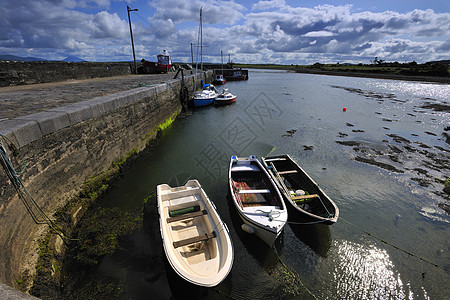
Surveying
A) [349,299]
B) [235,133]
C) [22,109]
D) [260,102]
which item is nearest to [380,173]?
[349,299]

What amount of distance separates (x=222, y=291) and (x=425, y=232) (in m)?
7.28

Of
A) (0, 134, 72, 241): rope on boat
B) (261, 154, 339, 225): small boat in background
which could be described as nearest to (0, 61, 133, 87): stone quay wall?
(0, 134, 72, 241): rope on boat

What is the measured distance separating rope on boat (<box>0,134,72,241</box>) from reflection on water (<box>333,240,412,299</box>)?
7.48 metres

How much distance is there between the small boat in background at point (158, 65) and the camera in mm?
29344

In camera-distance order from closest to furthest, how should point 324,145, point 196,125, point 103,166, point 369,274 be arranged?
point 369,274, point 103,166, point 324,145, point 196,125

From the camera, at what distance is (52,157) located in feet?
18.7

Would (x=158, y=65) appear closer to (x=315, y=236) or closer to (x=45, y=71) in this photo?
(x=45, y=71)

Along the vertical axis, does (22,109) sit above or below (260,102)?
above

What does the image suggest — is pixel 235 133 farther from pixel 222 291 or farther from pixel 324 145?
pixel 222 291

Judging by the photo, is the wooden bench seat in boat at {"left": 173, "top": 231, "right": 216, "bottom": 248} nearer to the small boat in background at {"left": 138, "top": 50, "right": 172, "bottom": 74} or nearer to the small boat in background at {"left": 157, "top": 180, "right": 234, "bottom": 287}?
the small boat in background at {"left": 157, "top": 180, "right": 234, "bottom": 287}

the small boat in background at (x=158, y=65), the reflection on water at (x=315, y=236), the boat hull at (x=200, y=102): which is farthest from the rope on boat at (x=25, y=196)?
the small boat in background at (x=158, y=65)

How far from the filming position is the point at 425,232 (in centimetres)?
703

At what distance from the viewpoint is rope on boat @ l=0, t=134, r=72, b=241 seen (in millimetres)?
4160

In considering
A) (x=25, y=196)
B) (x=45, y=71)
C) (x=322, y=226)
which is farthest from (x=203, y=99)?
(x=25, y=196)
